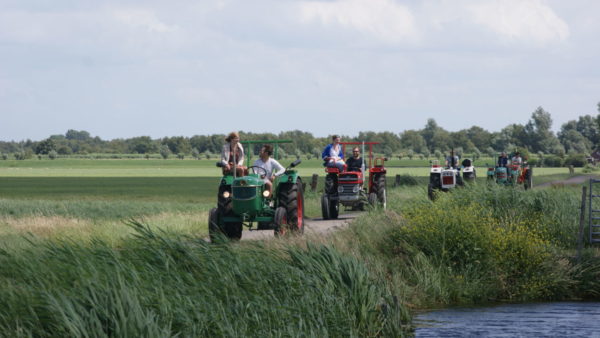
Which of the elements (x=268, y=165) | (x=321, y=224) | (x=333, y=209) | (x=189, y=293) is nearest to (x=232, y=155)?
(x=268, y=165)

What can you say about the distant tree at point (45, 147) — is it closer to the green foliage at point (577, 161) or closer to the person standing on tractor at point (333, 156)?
the green foliage at point (577, 161)

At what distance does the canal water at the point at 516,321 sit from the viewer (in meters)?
11.2

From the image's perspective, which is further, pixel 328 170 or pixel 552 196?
pixel 328 170

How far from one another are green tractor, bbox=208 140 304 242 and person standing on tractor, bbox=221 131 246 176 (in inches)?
4.4

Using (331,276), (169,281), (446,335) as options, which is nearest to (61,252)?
(169,281)

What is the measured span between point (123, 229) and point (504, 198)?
313 inches

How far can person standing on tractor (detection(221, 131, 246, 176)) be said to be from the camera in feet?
49.0

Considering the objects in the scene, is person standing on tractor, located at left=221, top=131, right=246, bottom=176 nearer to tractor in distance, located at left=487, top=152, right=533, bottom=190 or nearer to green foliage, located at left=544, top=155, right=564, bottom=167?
tractor in distance, located at left=487, top=152, right=533, bottom=190

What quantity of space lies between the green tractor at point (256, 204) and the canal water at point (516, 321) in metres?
3.28

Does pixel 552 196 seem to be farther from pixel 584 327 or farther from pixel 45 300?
pixel 45 300

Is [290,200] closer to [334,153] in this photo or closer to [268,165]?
[268,165]

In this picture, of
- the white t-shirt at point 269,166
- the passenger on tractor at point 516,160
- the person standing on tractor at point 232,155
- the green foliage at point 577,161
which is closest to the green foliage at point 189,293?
the person standing on tractor at point 232,155

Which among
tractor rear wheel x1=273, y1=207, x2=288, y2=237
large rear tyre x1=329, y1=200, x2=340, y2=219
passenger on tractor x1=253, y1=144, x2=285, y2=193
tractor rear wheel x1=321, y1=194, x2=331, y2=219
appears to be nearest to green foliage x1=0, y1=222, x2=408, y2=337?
tractor rear wheel x1=273, y1=207, x2=288, y2=237

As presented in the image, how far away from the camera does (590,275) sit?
14.6 meters
